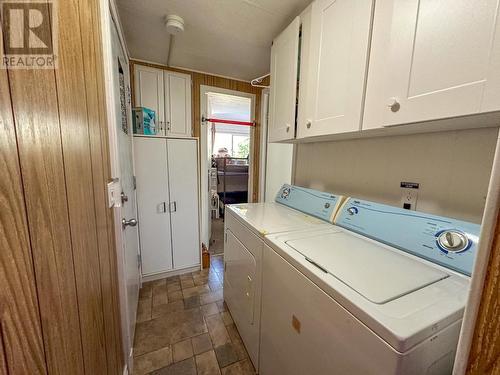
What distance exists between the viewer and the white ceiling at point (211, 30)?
1463 mm

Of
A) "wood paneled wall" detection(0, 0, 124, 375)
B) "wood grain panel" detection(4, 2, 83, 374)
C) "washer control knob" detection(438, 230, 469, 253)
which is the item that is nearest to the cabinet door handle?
"wood paneled wall" detection(0, 0, 124, 375)

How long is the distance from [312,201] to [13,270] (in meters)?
1.51

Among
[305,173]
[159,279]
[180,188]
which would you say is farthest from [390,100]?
[159,279]

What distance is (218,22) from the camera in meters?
1.64

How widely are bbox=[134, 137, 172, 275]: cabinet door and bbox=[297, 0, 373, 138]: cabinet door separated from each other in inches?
61.4

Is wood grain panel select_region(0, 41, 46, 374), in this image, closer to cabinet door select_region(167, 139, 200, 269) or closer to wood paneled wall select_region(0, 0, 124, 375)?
wood paneled wall select_region(0, 0, 124, 375)

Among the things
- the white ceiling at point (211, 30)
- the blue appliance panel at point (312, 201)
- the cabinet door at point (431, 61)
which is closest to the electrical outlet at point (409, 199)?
the blue appliance panel at point (312, 201)

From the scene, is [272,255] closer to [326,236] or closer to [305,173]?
[326,236]

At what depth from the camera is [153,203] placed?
2232 mm

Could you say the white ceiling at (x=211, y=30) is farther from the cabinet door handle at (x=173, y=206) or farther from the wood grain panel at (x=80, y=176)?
the cabinet door handle at (x=173, y=206)

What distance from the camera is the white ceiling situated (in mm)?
1463

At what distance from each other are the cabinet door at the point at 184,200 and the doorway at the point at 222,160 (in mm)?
331

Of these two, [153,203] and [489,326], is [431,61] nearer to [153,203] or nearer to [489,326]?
[489,326]

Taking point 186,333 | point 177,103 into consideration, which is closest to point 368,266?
point 186,333
